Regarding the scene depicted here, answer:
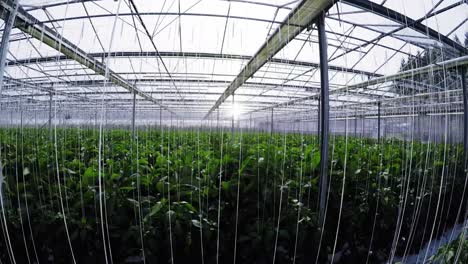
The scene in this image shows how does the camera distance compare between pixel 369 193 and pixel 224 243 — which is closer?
pixel 224 243

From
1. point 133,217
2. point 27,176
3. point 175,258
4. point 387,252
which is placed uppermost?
point 27,176

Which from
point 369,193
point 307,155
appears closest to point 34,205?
point 307,155

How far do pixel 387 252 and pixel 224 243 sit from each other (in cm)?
186

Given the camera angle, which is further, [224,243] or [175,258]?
[224,243]

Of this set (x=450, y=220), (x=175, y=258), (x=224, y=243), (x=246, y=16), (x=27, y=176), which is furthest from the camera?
(x=246, y=16)

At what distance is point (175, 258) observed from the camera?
6.17 ft

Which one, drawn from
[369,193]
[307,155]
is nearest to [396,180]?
[369,193]

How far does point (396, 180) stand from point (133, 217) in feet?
9.83

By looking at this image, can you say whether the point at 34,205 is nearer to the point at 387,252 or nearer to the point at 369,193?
the point at 369,193

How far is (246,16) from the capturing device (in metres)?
4.36

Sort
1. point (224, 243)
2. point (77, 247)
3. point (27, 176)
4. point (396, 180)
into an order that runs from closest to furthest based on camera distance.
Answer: point (77, 247) < point (224, 243) < point (27, 176) < point (396, 180)

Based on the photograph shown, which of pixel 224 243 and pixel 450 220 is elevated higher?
pixel 224 243

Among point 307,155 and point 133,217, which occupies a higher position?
point 307,155

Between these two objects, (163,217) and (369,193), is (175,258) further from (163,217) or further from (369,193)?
(369,193)
